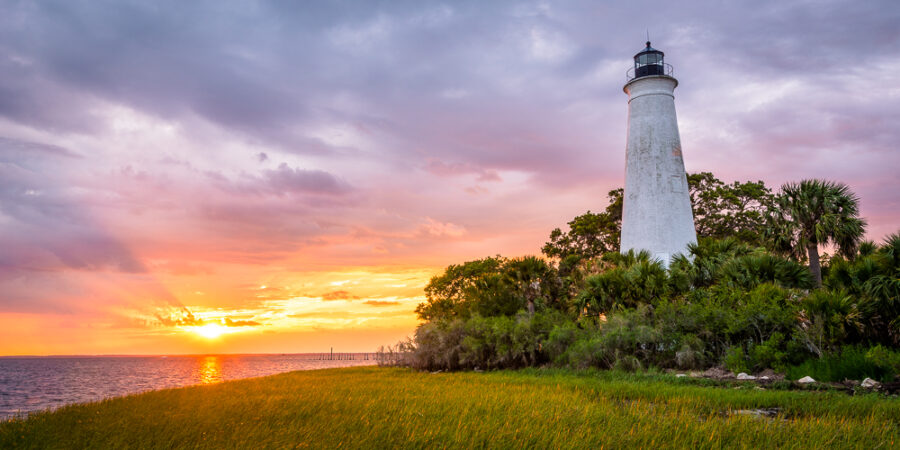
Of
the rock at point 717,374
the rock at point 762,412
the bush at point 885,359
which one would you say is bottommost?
the rock at point 717,374

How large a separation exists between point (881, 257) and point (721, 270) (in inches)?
195

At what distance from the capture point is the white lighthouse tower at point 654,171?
25562mm

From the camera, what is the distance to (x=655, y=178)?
26000mm

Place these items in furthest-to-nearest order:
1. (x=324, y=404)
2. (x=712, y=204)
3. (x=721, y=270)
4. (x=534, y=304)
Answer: (x=712, y=204) → (x=534, y=304) → (x=721, y=270) → (x=324, y=404)

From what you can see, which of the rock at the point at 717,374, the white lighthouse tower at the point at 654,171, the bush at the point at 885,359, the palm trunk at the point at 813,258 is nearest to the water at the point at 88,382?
the rock at the point at 717,374

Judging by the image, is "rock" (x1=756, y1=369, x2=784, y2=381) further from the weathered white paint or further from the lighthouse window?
the lighthouse window

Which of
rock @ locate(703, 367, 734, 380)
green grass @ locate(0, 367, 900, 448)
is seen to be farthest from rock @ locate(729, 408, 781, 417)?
rock @ locate(703, 367, 734, 380)

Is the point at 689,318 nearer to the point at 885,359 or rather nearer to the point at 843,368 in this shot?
the point at 843,368

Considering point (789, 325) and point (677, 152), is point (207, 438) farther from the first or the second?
point (677, 152)

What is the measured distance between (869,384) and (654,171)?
15.4 m

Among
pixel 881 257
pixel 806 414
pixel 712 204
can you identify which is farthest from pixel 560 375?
pixel 712 204

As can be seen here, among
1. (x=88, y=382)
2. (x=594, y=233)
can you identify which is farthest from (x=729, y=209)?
(x=88, y=382)

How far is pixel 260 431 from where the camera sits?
24.3 feet

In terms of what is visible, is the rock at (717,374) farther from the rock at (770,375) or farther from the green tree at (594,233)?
the green tree at (594,233)
